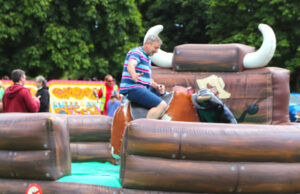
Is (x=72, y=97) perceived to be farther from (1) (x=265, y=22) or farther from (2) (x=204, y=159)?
(2) (x=204, y=159)

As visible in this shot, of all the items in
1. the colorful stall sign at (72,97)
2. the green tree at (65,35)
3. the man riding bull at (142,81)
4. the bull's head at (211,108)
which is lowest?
the colorful stall sign at (72,97)

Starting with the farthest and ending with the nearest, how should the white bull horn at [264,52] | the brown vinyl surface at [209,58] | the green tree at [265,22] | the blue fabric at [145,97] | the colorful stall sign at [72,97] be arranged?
1. the green tree at [265,22]
2. the colorful stall sign at [72,97]
3. the brown vinyl surface at [209,58]
4. the white bull horn at [264,52]
5. the blue fabric at [145,97]

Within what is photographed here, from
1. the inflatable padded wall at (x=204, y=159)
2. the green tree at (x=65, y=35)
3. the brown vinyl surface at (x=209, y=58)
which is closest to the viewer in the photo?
the inflatable padded wall at (x=204, y=159)

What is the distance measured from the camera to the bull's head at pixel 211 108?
394cm

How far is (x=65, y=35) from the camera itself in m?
15.4

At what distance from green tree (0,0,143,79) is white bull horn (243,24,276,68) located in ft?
35.1

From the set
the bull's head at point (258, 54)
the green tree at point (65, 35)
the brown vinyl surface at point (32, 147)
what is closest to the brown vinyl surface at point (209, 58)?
the bull's head at point (258, 54)

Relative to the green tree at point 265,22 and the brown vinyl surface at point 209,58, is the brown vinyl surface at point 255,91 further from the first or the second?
the green tree at point 265,22

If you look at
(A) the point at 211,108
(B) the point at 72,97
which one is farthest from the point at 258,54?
(B) the point at 72,97

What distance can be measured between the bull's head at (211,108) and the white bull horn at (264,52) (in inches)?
48.8

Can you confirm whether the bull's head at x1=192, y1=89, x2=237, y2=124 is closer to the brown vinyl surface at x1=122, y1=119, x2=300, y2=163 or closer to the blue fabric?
the blue fabric

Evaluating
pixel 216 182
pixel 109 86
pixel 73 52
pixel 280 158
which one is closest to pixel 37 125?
pixel 216 182

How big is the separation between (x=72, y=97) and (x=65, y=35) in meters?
4.14

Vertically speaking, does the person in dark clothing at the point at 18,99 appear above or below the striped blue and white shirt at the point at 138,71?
below
